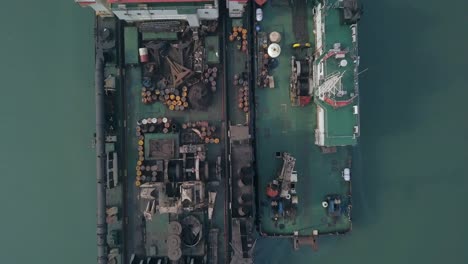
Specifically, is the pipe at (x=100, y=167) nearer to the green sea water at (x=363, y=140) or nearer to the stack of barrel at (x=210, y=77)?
the green sea water at (x=363, y=140)

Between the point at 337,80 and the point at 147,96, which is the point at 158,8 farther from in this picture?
the point at 337,80

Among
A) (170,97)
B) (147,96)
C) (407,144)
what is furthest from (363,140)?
(147,96)

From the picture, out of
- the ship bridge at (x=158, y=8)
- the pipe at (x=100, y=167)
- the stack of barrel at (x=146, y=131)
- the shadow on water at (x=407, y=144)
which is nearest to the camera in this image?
the ship bridge at (x=158, y=8)

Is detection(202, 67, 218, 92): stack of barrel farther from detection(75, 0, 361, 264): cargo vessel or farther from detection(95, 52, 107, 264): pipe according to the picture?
detection(95, 52, 107, 264): pipe

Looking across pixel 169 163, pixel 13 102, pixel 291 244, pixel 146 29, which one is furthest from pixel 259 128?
pixel 13 102

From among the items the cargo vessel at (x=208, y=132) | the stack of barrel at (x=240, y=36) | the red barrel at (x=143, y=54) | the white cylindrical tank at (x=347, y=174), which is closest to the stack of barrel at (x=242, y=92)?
the cargo vessel at (x=208, y=132)

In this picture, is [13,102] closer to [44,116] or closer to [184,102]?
[44,116]
